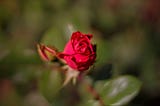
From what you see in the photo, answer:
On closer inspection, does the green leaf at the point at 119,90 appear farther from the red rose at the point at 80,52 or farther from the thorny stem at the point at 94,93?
the red rose at the point at 80,52

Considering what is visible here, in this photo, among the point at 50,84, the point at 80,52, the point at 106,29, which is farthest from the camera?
the point at 106,29

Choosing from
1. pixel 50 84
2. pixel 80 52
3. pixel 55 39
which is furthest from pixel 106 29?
pixel 80 52

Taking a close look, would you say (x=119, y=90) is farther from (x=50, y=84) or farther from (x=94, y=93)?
(x=50, y=84)

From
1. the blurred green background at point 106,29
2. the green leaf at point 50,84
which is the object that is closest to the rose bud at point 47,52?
the green leaf at point 50,84

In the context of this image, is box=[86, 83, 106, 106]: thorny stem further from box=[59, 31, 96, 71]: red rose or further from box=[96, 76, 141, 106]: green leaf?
box=[59, 31, 96, 71]: red rose

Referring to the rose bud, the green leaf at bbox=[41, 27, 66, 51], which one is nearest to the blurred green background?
the green leaf at bbox=[41, 27, 66, 51]

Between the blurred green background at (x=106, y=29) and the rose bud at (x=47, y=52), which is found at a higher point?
the rose bud at (x=47, y=52)
